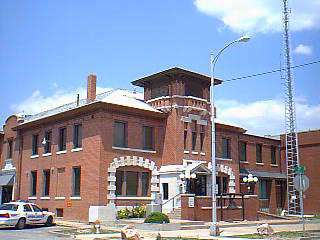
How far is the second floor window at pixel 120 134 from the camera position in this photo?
33.9m

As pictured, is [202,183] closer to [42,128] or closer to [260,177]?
[260,177]

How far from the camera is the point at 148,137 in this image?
36188 millimetres

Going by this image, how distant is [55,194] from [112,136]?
7.65 meters

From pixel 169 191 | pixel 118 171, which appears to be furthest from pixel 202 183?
pixel 118 171

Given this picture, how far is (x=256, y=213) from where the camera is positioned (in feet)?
119

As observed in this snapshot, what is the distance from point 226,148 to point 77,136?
44.9 feet

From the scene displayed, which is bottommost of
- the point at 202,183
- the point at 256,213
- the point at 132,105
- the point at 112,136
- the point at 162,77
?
the point at 256,213

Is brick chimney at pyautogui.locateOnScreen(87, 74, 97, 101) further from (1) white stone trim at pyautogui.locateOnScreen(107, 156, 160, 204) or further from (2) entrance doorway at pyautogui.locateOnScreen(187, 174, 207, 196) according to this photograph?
(2) entrance doorway at pyautogui.locateOnScreen(187, 174, 207, 196)

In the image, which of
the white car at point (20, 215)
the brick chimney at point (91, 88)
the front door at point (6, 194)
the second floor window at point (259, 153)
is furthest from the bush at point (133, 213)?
the second floor window at point (259, 153)

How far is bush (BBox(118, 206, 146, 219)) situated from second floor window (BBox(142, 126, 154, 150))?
4855 millimetres

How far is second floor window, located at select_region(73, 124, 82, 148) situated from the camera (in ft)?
116

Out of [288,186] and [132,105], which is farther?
[288,186]

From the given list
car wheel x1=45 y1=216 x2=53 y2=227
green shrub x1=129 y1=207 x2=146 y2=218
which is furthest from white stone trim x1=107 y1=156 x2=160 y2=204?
car wheel x1=45 y1=216 x2=53 y2=227

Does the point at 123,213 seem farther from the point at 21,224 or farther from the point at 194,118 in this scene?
the point at 194,118
